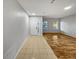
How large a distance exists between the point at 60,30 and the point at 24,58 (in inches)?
464

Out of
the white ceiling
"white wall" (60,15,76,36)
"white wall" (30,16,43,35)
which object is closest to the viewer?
the white ceiling

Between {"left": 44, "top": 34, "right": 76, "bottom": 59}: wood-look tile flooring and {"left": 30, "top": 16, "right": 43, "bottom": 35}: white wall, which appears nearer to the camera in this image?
{"left": 44, "top": 34, "right": 76, "bottom": 59}: wood-look tile flooring

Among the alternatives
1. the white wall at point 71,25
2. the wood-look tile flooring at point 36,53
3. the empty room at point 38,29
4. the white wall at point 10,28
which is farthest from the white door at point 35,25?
the white wall at point 10,28

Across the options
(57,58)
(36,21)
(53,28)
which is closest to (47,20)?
(53,28)

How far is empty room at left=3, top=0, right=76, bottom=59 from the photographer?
9.72 feet

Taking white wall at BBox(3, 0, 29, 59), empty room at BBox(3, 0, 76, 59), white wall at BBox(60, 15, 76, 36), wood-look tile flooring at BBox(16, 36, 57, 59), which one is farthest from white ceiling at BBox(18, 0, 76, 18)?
white wall at BBox(60, 15, 76, 36)

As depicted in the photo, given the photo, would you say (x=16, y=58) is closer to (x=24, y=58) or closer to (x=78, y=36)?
(x=24, y=58)

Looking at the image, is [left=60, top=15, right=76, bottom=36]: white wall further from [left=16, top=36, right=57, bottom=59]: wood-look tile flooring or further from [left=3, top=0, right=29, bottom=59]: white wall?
[left=3, top=0, right=29, bottom=59]: white wall

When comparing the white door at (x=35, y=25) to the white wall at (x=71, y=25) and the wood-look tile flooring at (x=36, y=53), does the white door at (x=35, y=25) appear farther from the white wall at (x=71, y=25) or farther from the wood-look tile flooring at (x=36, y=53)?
the wood-look tile flooring at (x=36, y=53)

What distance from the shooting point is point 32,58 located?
3.73 m

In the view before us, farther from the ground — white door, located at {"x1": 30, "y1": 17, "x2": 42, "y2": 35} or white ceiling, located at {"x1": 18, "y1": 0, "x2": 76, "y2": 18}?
white ceiling, located at {"x1": 18, "y1": 0, "x2": 76, "y2": 18}

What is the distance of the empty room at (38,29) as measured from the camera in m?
2.96

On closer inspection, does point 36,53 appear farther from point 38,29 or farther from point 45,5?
point 38,29

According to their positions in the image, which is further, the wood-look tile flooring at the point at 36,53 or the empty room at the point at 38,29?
the wood-look tile flooring at the point at 36,53
